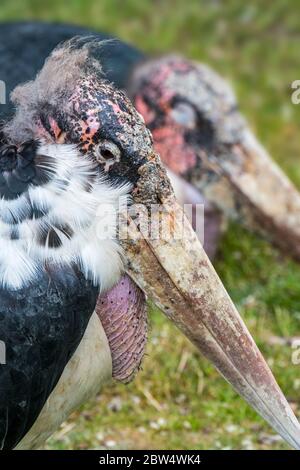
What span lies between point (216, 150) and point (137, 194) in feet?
8.94

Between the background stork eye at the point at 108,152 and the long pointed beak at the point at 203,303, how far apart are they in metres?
0.21

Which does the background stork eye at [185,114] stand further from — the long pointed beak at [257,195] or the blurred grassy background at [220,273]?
the blurred grassy background at [220,273]

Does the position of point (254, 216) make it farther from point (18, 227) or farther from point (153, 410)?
point (18, 227)

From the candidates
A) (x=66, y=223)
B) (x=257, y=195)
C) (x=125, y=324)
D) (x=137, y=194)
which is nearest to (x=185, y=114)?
(x=257, y=195)

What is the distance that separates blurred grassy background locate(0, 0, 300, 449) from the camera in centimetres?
513

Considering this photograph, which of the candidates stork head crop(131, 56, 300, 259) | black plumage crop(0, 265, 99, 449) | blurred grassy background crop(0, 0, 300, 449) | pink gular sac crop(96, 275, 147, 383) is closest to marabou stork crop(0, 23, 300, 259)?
Answer: stork head crop(131, 56, 300, 259)

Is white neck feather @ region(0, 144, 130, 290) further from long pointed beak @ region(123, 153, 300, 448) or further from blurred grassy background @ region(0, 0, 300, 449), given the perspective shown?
blurred grassy background @ region(0, 0, 300, 449)

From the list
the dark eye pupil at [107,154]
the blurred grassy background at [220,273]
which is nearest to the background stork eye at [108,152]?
the dark eye pupil at [107,154]

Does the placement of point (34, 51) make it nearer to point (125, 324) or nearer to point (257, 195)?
point (257, 195)

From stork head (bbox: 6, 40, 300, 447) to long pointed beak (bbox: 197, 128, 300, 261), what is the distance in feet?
7.95

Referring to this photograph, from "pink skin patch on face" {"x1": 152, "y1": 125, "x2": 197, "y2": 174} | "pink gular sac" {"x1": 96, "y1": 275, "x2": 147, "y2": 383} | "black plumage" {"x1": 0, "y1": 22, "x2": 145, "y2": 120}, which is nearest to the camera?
"pink gular sac" {"x1": 96, "y1": 275, "x2": 147, "y2": 383}

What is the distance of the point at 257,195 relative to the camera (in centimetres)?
620

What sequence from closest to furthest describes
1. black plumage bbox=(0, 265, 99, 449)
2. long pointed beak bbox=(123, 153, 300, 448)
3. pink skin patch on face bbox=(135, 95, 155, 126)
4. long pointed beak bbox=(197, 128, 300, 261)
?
1. black plumage bbox=(0, 265, 99, 449)
2. long pointed beak bbox=(123, 153, 300, 448)
3. long pointed beak bbox=(197, 128, 300, 261)
4. pink skin patch on face bbox=(135, 95, 155, 126)

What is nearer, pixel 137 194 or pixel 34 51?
pixel 137 194
